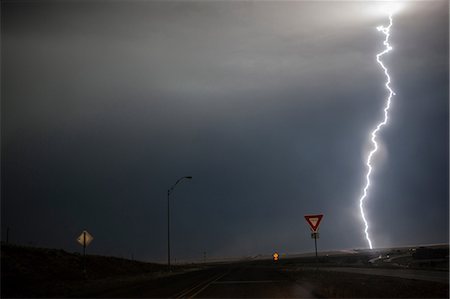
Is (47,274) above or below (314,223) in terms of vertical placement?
below

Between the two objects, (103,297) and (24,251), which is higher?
(24,251)

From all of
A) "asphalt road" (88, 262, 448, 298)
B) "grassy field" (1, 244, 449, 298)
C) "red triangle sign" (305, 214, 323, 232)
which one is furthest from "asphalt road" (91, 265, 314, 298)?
"red triangle sign" (305, 214, 323, 232)

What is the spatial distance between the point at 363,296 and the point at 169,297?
792cm

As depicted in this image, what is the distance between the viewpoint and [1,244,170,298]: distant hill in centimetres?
2256

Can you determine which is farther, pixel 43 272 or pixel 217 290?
pixel 43 272

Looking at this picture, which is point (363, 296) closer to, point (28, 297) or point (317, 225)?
point (317, 225)

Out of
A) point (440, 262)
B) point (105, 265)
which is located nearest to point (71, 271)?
point (105, 265)

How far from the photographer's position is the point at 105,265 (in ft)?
150

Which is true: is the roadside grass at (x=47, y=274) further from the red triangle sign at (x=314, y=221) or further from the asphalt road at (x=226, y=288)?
the red triangle sign at (x=314, y=221)

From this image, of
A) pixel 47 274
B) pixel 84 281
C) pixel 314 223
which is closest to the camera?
pixel 314 223

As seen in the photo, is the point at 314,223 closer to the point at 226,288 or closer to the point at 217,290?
the point at 226,288

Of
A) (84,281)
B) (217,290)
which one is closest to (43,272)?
(84,281)

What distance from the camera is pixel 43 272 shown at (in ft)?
98.7

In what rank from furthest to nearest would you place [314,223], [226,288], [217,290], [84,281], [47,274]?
1. [84,281]
2. [47,274]
3. [314,223]
4. [226,288]
5. [217,290]
